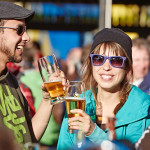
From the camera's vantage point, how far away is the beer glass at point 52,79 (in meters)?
2.50

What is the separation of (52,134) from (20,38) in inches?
99.1

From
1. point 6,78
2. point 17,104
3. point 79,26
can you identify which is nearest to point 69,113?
point 17,104

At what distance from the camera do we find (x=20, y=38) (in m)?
2.67

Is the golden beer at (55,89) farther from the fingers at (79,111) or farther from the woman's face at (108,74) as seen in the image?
the woman's face at (108,74)

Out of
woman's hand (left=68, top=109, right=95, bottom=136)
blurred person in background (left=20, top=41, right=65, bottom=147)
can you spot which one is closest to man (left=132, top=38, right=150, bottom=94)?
blurred person in background (left=20, top=41, right=65, bottom=147)

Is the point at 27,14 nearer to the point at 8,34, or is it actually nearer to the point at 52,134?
the point at 8,34

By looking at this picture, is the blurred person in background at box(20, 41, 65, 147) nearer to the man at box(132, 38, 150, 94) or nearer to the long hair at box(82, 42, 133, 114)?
the man at box(132, 38, 150, 94)

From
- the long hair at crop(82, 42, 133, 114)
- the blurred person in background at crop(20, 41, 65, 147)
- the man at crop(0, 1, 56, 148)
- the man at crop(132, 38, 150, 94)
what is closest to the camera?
the man at crop(0, 1, 56, 148)

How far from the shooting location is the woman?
271 centimetres

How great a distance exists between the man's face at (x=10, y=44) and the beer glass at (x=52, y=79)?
7.8 inches

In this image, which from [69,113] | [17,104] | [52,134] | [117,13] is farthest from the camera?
[117,13]

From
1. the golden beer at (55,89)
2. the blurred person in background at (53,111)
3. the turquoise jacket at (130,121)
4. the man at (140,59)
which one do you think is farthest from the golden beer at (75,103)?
the blurred person in background at (53,111)

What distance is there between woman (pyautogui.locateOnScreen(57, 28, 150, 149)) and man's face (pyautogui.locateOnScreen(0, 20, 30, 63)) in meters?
0.61

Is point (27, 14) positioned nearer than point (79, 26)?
Yes
